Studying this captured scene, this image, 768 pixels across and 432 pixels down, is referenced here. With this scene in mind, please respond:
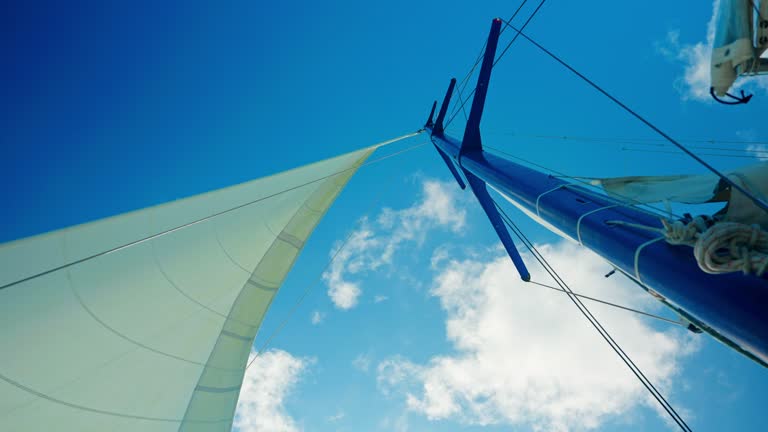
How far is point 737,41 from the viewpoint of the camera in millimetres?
2879

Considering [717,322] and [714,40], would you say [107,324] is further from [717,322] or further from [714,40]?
[714,40]

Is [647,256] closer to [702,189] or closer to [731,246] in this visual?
[731,246]

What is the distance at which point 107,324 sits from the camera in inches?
92.0

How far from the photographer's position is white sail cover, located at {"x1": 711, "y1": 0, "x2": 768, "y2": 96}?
2.84 meters

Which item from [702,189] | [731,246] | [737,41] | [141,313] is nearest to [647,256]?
[731,246]

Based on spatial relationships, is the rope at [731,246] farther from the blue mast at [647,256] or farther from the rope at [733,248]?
the blue mast at [647,256]

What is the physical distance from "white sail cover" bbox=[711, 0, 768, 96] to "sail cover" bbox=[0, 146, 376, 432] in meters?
4.59

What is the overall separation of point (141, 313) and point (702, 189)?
14.2 feet

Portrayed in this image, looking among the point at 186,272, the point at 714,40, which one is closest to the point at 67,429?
the point at 186,272

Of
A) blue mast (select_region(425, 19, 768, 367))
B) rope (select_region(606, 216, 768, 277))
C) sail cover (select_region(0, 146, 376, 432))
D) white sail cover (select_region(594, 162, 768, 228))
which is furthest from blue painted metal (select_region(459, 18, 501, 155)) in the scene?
rope (select_region(606, 216, 768, 277))

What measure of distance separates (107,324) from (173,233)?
815 mm

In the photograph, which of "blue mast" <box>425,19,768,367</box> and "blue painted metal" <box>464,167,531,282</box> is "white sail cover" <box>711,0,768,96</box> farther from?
"blue painted metal" <box>464,167,531,282</box>

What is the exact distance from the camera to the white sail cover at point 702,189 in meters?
2.03

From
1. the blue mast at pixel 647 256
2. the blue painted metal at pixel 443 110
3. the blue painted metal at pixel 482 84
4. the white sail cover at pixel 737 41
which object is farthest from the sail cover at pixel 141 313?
the blue painted metal at pixel 443 110
